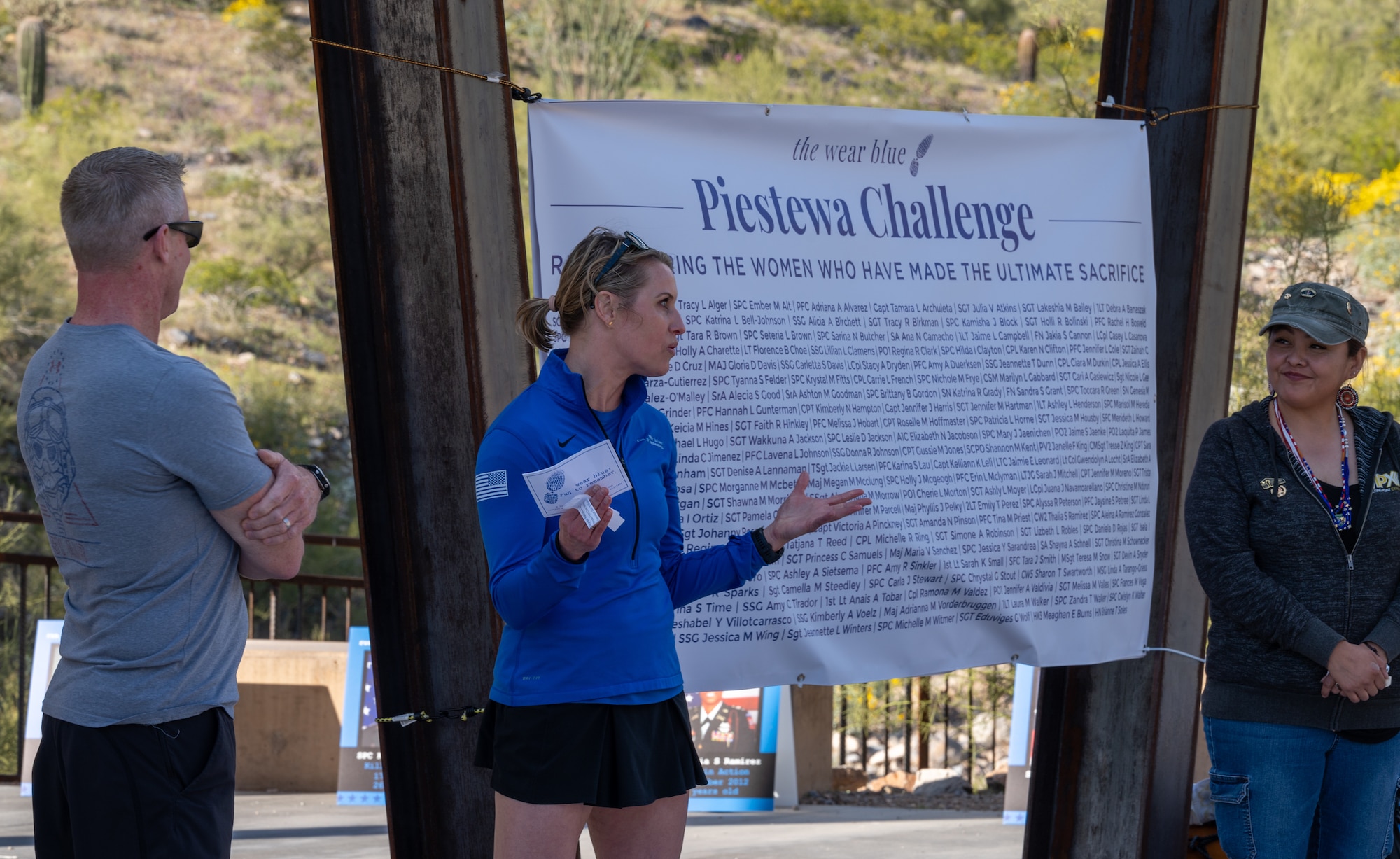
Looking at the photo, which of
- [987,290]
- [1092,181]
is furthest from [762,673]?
[1092,181]

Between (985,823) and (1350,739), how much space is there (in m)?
3.07

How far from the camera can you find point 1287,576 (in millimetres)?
2730

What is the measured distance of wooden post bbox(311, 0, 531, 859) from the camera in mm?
2531

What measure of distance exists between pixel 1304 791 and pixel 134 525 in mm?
2507

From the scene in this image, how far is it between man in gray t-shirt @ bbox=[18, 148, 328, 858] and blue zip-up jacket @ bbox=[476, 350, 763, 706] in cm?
36

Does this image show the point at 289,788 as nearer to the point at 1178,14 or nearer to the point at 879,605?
the point at 879,605

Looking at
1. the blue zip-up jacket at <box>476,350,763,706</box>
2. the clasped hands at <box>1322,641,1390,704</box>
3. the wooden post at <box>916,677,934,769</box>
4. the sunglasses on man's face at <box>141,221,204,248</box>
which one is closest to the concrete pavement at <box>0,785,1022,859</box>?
the wooden post at <box>916,677,934,769</box>

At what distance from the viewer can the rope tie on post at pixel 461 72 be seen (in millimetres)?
2500

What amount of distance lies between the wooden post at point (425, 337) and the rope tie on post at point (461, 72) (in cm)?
1

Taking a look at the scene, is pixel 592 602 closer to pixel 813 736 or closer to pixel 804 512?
pixel 804 512

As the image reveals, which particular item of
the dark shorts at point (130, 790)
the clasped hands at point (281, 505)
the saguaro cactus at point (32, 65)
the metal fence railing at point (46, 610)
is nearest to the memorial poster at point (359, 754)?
the metal fence railing at point (46, 610)

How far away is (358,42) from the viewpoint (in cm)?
251

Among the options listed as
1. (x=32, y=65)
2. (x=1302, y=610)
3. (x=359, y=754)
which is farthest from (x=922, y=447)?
(x=32, y=65)

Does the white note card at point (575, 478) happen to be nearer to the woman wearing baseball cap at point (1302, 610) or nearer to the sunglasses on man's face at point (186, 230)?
the sunglasses on man's face at point (186, 230)
